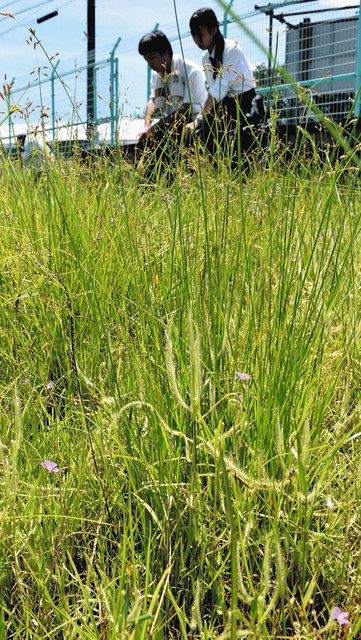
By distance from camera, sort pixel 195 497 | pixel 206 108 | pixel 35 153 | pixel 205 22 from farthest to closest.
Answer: pixel 205 22 < pixel 206 108 < pixel 35 153 < pixel 195 497

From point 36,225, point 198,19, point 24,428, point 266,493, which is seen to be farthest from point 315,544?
point 198,19

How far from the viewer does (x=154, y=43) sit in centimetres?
398

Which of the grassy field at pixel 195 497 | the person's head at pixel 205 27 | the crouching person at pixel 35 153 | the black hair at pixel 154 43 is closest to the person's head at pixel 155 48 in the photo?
the black hair at pixel 154 43

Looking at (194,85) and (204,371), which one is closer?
(204,371)

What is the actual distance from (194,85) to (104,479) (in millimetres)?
3608

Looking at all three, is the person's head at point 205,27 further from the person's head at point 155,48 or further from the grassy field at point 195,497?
the grassy field at point 195,497

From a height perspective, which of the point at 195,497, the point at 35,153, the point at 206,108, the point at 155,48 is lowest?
the point at 195,497

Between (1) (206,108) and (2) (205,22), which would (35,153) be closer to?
(1) (206,108)

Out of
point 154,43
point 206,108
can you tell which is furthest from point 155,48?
point 206,108

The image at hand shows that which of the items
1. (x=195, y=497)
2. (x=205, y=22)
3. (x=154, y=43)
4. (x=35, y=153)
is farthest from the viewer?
(x=154, y=43)

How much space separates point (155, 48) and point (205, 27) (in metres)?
0.44

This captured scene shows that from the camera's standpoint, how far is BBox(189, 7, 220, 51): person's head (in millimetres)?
3611

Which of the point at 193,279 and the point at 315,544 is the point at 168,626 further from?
the point at 193,279

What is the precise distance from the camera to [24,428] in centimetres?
105
